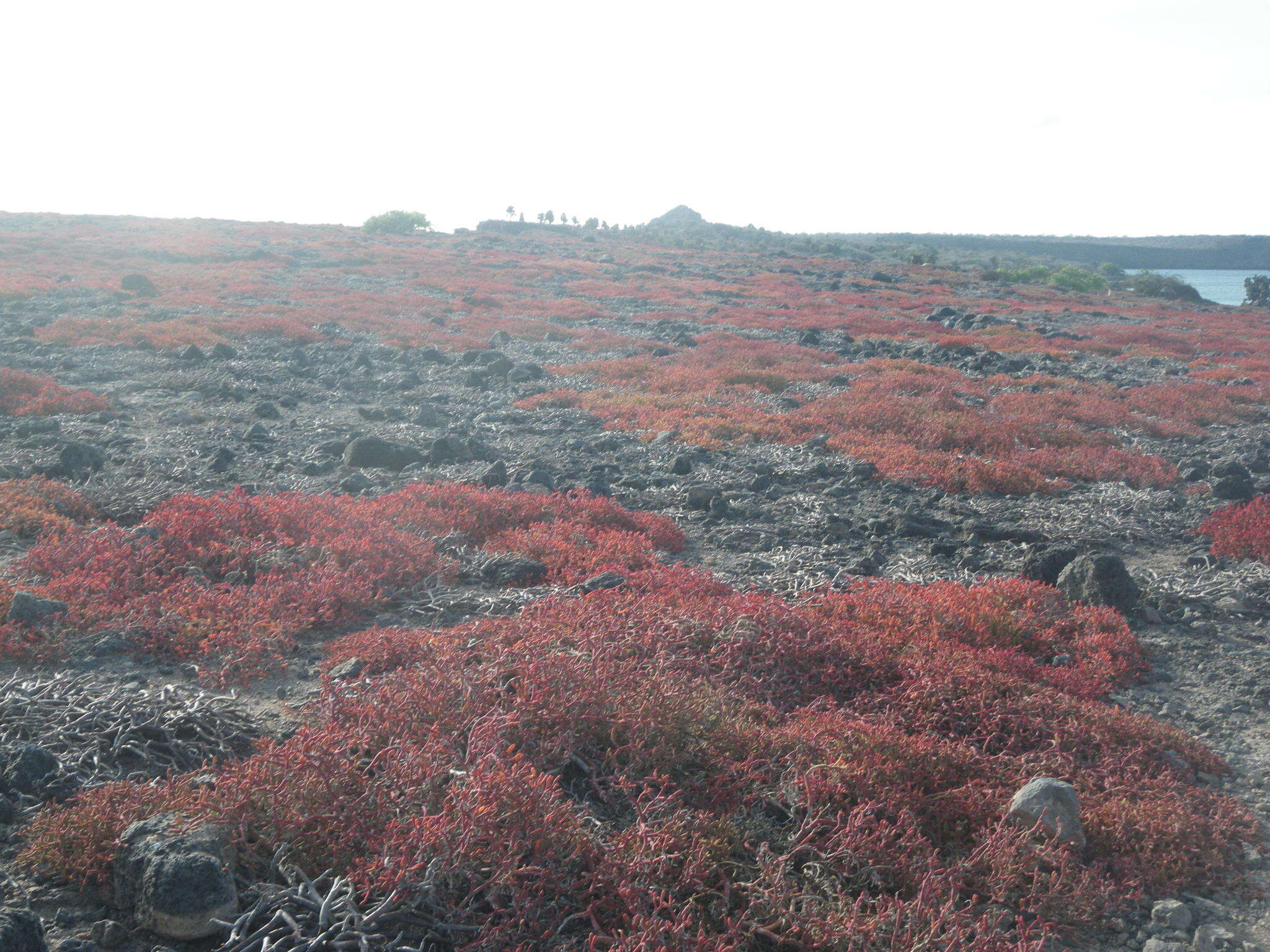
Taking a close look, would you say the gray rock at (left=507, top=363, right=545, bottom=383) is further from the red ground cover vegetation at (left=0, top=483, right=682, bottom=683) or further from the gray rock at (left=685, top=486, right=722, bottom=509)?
the red ground cover vegetation at (left=0, top=483, right=682, bottom=683)

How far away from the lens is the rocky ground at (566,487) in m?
4.33

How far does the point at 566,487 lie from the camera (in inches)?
393

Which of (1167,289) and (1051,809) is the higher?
(1167,289)

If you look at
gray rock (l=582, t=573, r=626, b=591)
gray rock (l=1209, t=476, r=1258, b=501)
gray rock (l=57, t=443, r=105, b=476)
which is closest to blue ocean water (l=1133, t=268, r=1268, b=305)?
gray rock (l=1209, t=476, r=1258, b=501)

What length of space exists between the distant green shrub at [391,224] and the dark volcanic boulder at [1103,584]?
5874 centimetres

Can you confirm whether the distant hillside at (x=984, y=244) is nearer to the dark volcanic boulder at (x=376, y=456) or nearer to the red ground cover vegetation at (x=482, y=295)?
the red ground cover vegetation at (x=482, y=295)

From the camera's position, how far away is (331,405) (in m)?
14.1

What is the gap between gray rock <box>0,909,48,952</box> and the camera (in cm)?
260

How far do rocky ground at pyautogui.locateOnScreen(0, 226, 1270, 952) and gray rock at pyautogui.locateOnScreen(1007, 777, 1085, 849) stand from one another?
38 cm

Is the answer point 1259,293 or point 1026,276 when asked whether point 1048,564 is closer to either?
point 1259,293

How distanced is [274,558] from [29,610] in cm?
162

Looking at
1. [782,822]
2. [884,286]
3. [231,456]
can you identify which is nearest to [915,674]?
[782,822]

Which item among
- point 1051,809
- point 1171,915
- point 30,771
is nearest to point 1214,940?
point 1171,915

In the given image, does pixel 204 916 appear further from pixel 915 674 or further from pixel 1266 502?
pixel 1266 502
